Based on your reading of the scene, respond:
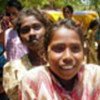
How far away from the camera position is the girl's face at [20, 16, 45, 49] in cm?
304

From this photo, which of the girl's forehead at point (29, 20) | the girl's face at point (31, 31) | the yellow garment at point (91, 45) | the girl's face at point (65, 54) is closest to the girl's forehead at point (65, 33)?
the girl's face at point (65, 54)

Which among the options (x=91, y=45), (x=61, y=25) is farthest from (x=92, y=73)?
(x=91, y=45)

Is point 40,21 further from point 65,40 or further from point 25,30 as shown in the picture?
point 65,40

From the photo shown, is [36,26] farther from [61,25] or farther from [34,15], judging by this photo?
[61,25]

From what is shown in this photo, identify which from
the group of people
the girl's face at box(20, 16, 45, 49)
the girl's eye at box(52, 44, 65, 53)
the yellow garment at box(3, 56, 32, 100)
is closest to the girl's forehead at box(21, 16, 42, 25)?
the girl's face at box(20, 16, 45, 49)

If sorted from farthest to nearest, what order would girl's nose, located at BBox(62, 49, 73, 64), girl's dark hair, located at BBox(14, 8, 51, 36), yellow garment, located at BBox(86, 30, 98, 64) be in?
1. yellow garment, located at BBox(86, 30, 98, 64)
2. girl's dark hair, located at BBox(14, 8, 51, 36)
3. girl's nose, located at BBox(62, 49, 73, 64)

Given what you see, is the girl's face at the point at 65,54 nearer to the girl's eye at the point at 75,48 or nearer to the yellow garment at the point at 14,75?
the girl's eye at the point at 75,48

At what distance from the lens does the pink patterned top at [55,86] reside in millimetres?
2221

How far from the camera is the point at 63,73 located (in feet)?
7.22

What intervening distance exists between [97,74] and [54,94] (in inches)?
9.8

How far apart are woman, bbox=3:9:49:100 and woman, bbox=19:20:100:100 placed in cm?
71

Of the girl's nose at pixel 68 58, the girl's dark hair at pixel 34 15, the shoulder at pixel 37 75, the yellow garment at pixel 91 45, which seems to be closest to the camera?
the girl's nose at pixel 68 58

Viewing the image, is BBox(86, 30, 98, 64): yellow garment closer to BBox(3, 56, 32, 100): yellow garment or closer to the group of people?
BBox(3, 56, 32, 100): yellow garment

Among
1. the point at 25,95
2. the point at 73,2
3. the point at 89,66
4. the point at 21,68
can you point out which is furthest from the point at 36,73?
the point at 73,2
